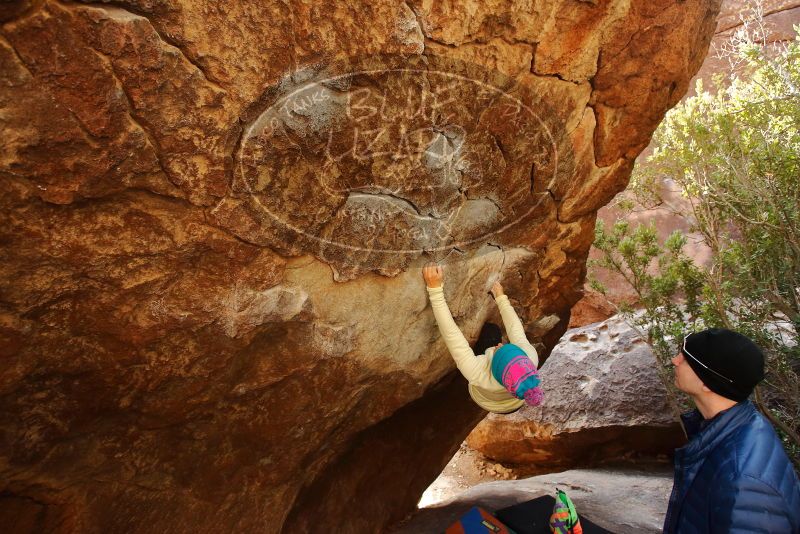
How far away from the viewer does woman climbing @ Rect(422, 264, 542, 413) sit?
2.76m

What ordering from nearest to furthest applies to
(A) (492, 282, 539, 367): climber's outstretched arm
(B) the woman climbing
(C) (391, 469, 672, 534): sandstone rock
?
(B) the woman climbing, (A) (492, 282, 539, 367): climber's outstretched arm, (C) (391, 469, 672, 534): sandstone rock

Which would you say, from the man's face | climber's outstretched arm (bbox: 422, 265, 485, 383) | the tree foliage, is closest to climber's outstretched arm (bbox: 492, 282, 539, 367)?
climber's outstretched arm (bbox: 422, 265, 485, 383)

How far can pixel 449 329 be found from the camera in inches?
121

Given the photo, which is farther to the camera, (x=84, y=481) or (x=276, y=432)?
(x=276, y=432)

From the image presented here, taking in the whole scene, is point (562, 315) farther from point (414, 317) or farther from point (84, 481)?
point (84, 481)

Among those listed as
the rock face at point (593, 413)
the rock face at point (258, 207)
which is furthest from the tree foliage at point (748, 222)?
the rock face at point (258, 207)

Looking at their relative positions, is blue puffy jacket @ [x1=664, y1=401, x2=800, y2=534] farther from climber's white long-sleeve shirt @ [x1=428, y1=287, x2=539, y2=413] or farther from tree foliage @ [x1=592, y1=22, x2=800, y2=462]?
tree foliage @ [x1=592, y1=22, x2=800, y2=462]

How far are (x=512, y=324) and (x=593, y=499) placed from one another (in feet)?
8.23

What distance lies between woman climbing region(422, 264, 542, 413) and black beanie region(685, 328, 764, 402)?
0.85m

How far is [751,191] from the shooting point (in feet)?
16.1

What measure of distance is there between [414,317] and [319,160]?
4.15 feet

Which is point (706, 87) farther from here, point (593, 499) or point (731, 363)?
point (731, 363)

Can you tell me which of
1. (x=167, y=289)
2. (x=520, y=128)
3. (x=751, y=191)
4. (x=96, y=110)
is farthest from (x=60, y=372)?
(x=751, y=191)

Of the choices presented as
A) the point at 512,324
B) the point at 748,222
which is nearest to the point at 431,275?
the point at 512,324
